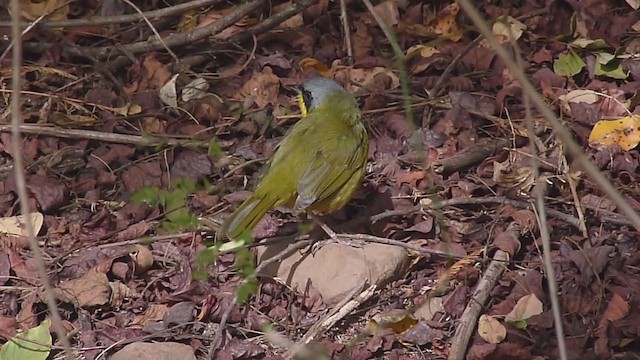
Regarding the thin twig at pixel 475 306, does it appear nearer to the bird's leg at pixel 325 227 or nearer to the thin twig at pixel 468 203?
the thin twig at pixel 468 203

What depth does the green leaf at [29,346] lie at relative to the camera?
3379mm

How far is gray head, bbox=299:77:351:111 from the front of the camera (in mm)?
4184

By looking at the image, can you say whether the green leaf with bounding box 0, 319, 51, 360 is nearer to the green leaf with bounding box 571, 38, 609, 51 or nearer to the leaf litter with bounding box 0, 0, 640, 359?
the leaf litter with bounding box 0, 0, 640, 359

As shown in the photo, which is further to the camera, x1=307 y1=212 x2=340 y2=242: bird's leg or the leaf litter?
x1=307 y1=212 x2=340 y2=242: bird's leg

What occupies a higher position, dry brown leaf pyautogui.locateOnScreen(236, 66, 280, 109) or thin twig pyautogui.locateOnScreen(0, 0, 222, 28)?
thin twig pyautogui.locateOnScreen(0, 0, 222, 28)

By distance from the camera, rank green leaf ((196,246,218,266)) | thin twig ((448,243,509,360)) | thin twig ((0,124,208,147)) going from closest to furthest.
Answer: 1. thin twig ((448,243,509,360))
2. green leaf ((196,246,218,266))
3. thin twig ((0,124,208,147))

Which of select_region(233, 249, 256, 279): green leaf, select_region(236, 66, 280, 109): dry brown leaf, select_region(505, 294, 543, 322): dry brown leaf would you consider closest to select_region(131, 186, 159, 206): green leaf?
select_region(233, 249, 256, 279): green leaf

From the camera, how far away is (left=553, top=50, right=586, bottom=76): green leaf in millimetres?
4824

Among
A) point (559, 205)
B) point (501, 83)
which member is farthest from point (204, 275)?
point (501, 83)

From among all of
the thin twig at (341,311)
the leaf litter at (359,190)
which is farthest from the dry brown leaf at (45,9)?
the thin twig at (341,311)

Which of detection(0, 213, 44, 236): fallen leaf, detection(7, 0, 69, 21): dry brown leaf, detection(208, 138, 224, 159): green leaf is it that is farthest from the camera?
detection(7, 0, 69, 21): dry brown leaf

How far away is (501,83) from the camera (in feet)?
15.9

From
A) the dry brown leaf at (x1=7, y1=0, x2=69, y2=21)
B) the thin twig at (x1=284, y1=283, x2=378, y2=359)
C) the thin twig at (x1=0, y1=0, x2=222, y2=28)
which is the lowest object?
the thin twig at (x1=284, y1=283, x2=378, y2=359)

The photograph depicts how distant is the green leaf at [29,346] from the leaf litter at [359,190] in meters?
0.11
